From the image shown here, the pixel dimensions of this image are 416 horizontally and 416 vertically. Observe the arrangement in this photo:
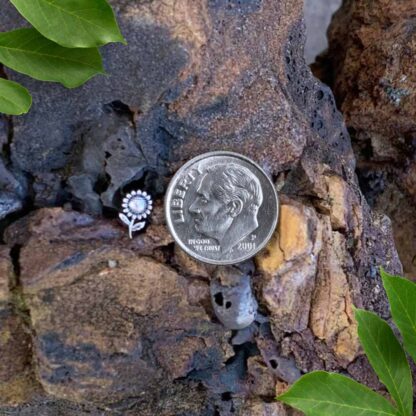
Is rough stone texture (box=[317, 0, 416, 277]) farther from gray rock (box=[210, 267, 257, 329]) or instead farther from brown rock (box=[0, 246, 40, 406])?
brown rock (box=[0, 246, 40, 406])

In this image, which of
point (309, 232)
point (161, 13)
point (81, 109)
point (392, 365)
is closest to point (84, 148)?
point (81, 109)

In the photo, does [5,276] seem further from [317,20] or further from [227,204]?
[317,20]

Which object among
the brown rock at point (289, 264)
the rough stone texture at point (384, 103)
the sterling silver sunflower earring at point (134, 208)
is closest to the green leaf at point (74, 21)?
the sterling silver sunflower earring at point (134, 208)

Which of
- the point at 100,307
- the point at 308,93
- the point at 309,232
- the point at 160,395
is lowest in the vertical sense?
the point at 160,395

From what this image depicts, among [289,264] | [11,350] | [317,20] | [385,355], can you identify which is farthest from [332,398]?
[317,20]

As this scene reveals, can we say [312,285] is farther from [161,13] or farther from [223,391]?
[161,13]
